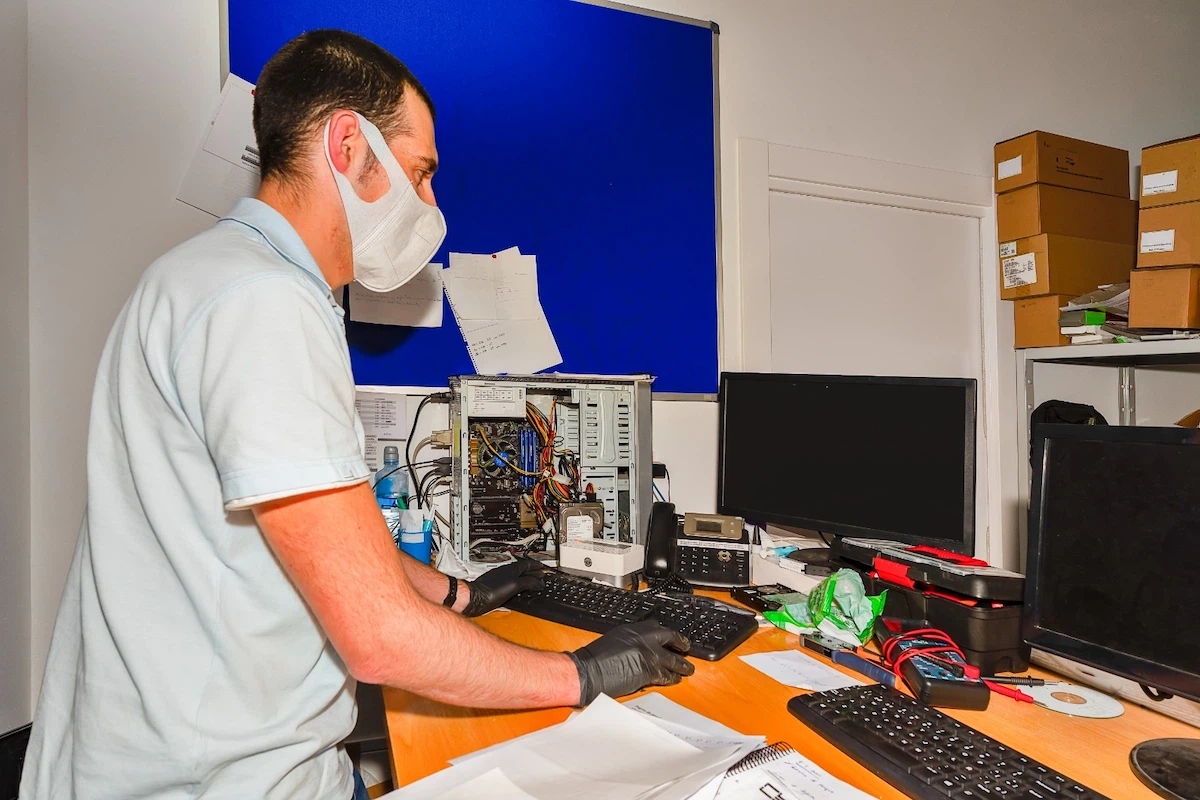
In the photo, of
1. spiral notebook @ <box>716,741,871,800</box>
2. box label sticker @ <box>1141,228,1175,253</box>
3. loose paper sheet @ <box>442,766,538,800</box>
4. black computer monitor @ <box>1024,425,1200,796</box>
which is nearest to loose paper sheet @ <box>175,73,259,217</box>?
loose paper sheet @ <box>442,766,538,800</box>

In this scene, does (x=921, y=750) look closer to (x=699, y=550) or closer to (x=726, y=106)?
(x=699, y=550)

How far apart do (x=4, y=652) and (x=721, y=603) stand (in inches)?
53.9

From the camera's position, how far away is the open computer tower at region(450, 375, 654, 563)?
167 cm

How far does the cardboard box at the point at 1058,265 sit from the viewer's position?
241cm

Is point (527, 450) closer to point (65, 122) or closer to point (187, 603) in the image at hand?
point (187, 603)

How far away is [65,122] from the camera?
5.11 ft

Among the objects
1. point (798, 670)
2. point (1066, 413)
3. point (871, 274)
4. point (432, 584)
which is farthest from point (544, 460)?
point (1066, 413)

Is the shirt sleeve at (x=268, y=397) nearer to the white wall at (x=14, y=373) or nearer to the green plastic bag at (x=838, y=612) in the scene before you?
the green plastic bag at (x=838, y=612)

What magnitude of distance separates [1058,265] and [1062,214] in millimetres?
187

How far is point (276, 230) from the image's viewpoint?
36.5 inches

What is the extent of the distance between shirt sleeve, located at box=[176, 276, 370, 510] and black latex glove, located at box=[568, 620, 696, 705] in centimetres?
43

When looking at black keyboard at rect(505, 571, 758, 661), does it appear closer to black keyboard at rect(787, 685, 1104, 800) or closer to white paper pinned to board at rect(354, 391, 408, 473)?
black keyboard at rect(787, 685, 1104, 800)

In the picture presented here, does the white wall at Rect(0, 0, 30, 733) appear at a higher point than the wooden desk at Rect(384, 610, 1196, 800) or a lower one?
higher

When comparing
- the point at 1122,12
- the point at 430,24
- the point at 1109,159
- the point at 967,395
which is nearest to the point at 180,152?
the point at 430,24
